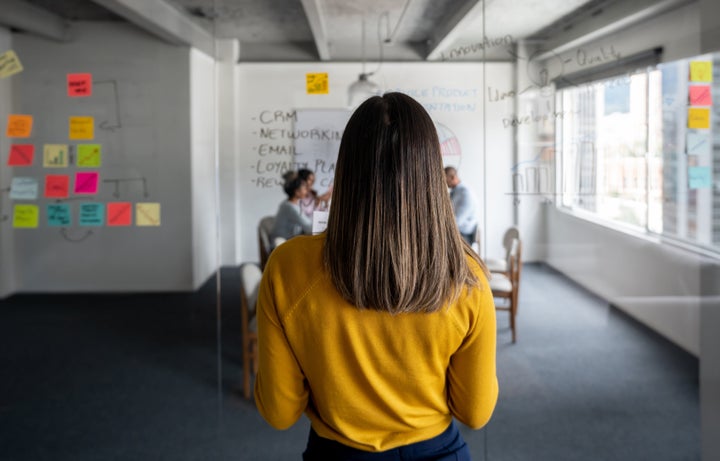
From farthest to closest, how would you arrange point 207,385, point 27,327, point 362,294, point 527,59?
point 207,385
point 27,327
point 527,59
point 362,294

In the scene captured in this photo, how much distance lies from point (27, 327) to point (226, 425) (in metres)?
1.01

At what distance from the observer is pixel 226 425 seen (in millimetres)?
2832

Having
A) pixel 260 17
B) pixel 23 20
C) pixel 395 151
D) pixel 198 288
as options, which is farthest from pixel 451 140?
pixel 23 20

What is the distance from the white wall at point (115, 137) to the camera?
2688 mm

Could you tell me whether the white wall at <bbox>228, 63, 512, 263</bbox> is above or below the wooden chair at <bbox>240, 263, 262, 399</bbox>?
above

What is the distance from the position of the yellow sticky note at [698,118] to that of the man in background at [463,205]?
985 millimetres

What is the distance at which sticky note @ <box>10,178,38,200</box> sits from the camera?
8.82 feet

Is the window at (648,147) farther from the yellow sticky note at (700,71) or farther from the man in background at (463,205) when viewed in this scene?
the man in background at (463,205)

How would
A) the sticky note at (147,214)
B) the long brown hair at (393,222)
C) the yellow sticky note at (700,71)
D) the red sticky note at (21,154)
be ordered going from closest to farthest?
the long brown hair at (393,222), the yellow sticky note at (700,71), the red sticky note at (21,154), the sticky note at (147,214)

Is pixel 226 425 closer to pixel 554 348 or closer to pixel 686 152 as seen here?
pixel 554 348

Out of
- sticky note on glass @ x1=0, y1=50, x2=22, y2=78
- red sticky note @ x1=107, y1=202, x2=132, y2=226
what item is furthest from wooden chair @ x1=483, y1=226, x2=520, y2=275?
sticky note on glass @ x1=0, y1=50, x2=22, y2=78

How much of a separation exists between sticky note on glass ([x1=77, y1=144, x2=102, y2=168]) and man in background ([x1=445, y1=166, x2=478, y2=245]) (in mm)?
1546

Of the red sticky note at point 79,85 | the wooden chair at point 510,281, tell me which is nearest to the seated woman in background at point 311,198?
the wooden chair at point 510,281

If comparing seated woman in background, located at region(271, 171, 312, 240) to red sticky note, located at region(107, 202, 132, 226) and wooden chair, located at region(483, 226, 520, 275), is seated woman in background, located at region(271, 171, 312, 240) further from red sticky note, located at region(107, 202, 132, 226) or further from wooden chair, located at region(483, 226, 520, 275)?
wooden chair, located at region(483, 226, 520, 275)
